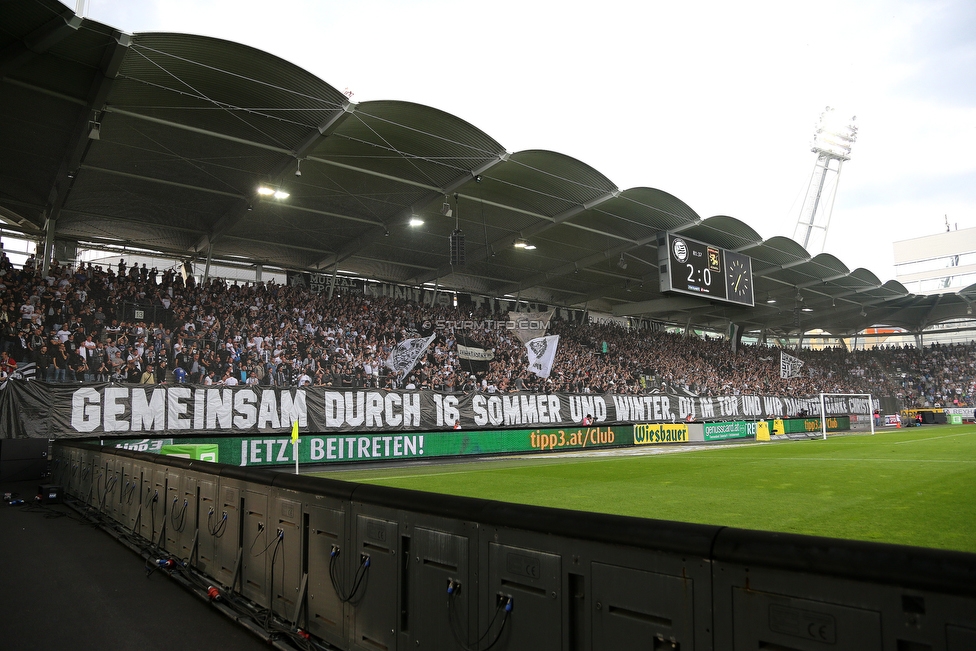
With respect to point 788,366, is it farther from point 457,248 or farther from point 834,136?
point 834,136

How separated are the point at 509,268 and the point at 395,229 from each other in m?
8.76

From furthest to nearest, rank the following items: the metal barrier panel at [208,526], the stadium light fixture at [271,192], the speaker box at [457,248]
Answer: the stadium light fixture at [271,192]
the speaker box at [457,248]
the metal barrier panel at [208,526]

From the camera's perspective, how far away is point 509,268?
33.0m

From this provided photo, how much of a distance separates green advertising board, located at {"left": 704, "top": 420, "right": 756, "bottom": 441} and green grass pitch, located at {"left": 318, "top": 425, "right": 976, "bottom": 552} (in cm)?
1326

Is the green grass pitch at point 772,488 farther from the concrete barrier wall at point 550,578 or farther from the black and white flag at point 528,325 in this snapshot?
the black and white flag at point 528,325

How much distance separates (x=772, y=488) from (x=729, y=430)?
24.9 metres

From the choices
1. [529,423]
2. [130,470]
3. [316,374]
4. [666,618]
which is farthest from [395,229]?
[666,618]

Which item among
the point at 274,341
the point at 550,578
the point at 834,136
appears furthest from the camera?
the point at 834,136

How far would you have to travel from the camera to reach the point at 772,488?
1188cm

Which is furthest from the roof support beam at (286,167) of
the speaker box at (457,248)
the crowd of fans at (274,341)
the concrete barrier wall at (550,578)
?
the concrete barrier wall at (550,578)

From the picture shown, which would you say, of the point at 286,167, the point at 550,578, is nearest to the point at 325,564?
the point at 550,578

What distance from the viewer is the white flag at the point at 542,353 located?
2709 centimetres

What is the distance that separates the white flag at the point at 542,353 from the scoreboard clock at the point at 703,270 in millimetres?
5781

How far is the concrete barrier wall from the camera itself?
2.19 m
